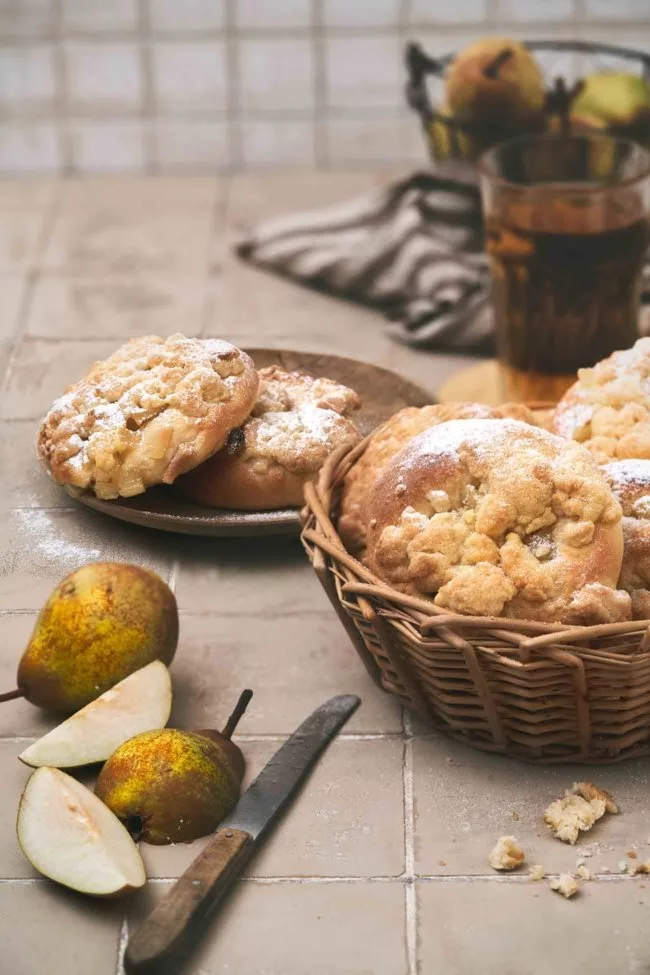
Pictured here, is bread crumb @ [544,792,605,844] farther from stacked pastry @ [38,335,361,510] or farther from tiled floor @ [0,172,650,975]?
stacked pastry @ [38,335,361,510]

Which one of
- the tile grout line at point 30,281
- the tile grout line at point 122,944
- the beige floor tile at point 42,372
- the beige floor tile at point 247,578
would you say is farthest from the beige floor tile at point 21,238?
the tile grout line at point 122,944

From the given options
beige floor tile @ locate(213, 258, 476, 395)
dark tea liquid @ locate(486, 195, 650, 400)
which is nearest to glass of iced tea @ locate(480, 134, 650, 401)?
dark tea liquid @ locate(486, 195, 650, 400)

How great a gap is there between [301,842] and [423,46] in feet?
5.22

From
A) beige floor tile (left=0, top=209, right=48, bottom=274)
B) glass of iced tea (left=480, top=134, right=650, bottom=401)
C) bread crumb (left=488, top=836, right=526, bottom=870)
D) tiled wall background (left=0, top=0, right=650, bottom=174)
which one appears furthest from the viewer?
tiled wall background (left=0, top=0, right=650, bottom=174)

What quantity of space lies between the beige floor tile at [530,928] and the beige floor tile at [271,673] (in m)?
0.18

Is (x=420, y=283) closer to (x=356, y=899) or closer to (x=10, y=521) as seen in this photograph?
(x=10, y=521)

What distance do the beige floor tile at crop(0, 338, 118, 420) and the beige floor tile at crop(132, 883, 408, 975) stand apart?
1.65 feet

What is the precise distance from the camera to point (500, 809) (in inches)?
37.6

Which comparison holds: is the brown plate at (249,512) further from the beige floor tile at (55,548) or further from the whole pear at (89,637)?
the whole pear at (89,637)

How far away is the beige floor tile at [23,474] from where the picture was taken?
3.70 ft

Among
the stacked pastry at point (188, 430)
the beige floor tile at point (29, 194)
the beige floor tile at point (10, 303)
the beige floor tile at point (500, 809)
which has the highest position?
the stacked pastry at point (188, 430)

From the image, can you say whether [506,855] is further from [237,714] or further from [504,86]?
[504,86]

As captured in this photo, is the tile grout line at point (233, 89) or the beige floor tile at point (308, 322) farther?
the tile grout line at point (233, 89)

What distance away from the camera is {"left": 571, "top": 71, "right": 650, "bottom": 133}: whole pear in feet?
5.33
